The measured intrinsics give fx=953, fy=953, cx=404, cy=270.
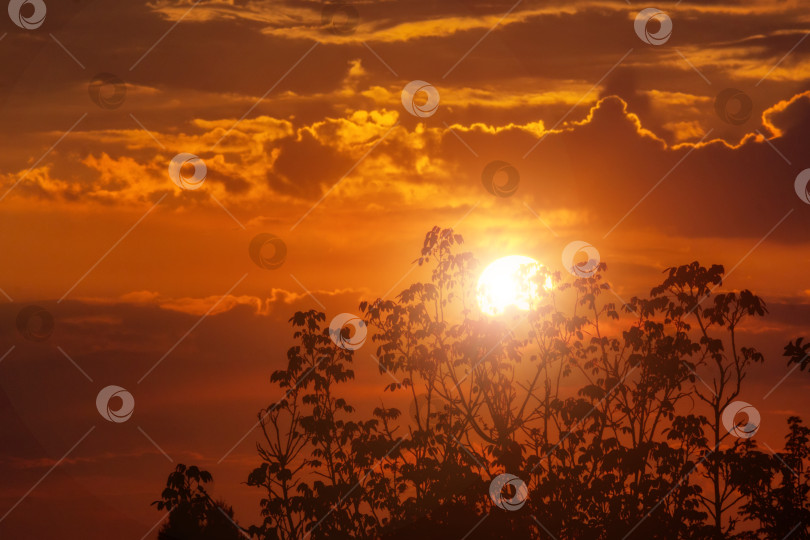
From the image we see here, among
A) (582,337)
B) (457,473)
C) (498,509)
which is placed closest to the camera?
(498,509)

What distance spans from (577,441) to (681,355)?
8.68 feet

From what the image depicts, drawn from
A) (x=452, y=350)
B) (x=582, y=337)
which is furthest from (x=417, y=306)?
(x=582, y=337)

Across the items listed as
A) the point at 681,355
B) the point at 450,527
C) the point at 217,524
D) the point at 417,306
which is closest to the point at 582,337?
the point at 681,355

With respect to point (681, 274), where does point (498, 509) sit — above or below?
below

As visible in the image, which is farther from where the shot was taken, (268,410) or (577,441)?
(268,410)

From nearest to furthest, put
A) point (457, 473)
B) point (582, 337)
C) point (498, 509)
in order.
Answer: point (498, 509) < point (457, 473) < point (582, 337)

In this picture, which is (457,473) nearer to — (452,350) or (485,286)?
(452,350)

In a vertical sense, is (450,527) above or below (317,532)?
below

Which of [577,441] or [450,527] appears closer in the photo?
[450,527]

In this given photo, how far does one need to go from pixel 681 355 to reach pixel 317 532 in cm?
815

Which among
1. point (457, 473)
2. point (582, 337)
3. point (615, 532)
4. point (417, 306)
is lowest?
point (615, 532)

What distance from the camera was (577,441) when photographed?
1856cm

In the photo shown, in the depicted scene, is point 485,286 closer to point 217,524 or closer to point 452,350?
point 452,350

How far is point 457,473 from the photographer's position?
18422mm
